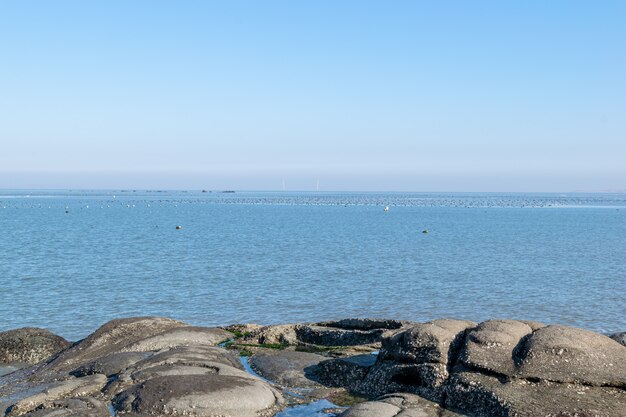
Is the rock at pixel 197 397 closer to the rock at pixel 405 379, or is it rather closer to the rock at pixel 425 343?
the rock at pixel 405 379

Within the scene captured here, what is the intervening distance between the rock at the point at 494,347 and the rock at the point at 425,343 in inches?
15.1

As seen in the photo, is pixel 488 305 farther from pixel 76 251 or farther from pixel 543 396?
pixel 76 251

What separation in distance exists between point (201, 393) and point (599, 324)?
70.6ft

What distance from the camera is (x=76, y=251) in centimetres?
6438

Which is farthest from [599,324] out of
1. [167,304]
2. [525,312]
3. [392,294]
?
[167,304]

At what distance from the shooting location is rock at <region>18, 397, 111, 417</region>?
43.5 ft

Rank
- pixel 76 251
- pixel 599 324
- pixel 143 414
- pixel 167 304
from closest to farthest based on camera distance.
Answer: pixel 143 414 → pixel 599 324 → pixel 167 304 → pixel 76 251

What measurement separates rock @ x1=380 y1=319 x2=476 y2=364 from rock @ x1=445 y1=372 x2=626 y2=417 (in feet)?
3.02

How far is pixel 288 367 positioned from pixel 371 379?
2539 millimetres

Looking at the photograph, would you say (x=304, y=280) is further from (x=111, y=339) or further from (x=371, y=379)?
(x=371, y=379)

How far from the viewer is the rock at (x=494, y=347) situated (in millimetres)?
14406

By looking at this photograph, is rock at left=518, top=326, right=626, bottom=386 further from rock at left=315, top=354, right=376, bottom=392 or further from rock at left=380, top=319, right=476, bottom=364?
rock at left=315, top=354, right=376, bottom=392

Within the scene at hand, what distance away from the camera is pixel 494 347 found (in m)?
14.8

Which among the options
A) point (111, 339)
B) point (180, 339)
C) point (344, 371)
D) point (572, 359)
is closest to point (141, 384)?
point (344, 371)
